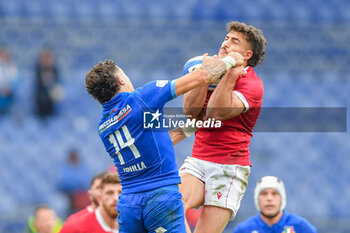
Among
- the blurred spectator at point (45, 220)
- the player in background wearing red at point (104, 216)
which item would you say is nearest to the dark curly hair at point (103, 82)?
Result: the player in background wearing red at point (104, 216)

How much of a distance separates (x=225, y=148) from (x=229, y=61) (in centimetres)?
86

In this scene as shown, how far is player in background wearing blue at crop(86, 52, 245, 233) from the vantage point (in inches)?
205

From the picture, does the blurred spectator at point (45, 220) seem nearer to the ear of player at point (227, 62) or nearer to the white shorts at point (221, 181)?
the white shorts at point (221, 181)

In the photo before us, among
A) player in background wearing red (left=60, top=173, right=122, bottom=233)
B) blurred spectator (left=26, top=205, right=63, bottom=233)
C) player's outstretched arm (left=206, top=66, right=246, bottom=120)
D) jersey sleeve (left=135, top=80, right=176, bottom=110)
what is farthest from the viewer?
blurred spectator (left=26, top=205, right=63, bottom=233)

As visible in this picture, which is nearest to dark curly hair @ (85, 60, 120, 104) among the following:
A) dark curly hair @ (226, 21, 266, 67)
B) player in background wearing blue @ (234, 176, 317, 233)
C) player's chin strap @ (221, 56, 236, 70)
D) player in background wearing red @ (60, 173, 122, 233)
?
player's chin strap @ (221, 56, 236, 70)

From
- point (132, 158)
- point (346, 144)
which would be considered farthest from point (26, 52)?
point (132, 158)

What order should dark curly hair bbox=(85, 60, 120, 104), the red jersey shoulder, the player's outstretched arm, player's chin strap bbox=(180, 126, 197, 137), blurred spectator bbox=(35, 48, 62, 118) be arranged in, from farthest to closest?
blurred spectator bbox=(35, 48, 62, 118), the red jersey shoulder, player's chin strap bbox=(180, 126, 197, 137), the player's outstretched arm, dark curly hair bbox=(85, 60, 120, 104)

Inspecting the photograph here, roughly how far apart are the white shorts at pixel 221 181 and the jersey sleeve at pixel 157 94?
37.1 inches

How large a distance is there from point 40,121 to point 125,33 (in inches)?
113

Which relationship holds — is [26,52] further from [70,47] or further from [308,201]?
[308,201]

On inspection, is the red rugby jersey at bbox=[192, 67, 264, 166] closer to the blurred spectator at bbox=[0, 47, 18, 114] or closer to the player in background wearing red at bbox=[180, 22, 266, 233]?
the player in background wearing red at bbox=[180, 22, 266, 233]

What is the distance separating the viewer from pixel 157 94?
17.0 feet

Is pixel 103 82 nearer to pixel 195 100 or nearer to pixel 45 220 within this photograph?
pixel 195 100

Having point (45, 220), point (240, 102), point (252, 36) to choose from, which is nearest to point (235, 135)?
point (240, 102)
